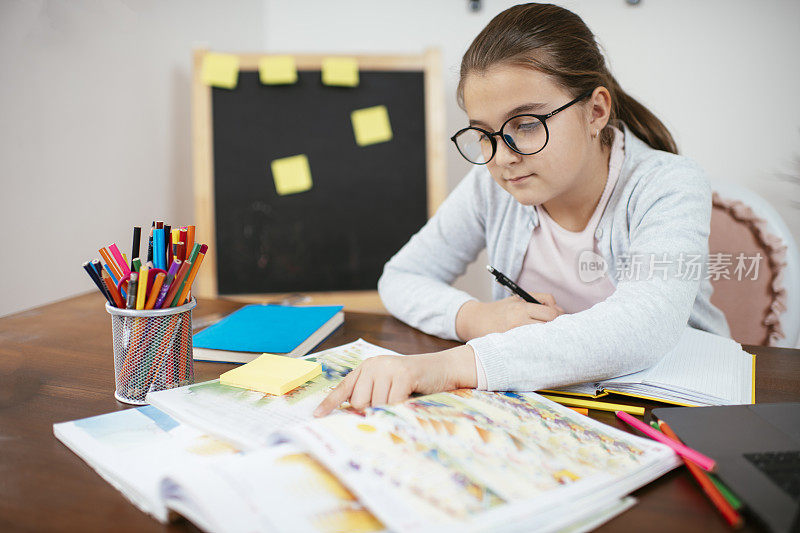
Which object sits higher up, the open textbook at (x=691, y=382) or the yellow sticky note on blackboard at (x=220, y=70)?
the yellow sticky note on blackboard at (x=220, y=70)

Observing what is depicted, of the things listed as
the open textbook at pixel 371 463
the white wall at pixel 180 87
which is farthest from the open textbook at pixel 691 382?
the white wall at pixel 180 87

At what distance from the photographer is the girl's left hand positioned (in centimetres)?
61

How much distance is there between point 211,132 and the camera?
1.93 m

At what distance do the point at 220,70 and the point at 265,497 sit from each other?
1753mm

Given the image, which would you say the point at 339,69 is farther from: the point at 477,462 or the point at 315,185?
the point at 477,462

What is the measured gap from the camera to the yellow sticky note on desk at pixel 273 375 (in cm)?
64

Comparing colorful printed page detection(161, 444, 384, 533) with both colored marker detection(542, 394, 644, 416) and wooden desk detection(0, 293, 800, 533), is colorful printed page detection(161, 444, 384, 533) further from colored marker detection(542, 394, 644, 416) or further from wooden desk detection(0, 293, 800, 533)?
colored marker detection(542, 394, 644, 416)

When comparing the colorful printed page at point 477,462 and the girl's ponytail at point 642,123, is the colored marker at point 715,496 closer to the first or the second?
the colorful printed page at point 477,462

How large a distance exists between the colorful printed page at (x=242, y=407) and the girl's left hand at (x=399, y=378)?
1.3 inches

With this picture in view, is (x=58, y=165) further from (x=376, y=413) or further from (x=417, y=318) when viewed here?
(x=376, y=413)

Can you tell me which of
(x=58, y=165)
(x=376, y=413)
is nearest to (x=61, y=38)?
(x=58, y=165)

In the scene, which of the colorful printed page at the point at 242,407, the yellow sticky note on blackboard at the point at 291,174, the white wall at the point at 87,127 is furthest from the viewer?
the yellow sticky note on blackboard at the point at 291,174

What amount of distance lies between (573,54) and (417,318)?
1.60 feet

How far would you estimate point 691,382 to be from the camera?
68 cm
